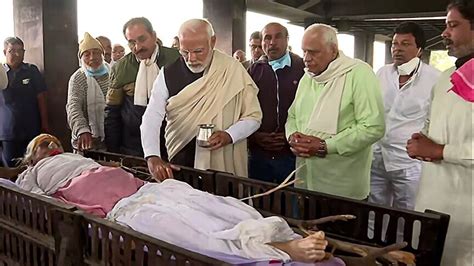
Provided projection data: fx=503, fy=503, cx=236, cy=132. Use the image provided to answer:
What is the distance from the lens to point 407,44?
9.57ft

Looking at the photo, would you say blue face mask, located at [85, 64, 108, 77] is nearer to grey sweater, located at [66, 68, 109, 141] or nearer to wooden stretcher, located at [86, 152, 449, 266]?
grey sweater, located at [66, 68, 109, 141]

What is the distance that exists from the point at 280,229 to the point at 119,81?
1.72 metres

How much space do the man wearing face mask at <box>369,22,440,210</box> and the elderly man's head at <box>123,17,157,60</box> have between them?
136cm

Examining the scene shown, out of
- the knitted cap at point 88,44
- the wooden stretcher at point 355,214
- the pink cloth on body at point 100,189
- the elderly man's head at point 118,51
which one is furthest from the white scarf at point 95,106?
the elderly man's head at point 118,51

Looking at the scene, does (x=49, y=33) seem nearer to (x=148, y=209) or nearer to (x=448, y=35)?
(x=148, y=209)

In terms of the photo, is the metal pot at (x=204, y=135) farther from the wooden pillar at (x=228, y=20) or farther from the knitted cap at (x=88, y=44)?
the wooden pillar at (x=228, y=20)

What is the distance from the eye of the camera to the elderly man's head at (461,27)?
5.66 feet

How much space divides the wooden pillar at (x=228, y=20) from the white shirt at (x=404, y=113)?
282 centimetres

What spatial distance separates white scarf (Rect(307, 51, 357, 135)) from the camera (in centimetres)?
226

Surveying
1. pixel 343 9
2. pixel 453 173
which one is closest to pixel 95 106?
pixel 453 173

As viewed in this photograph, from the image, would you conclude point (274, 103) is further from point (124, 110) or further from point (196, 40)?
point (124, 110)

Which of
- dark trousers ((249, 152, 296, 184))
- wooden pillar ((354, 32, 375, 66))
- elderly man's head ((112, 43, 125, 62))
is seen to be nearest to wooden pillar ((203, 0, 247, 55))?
elderly man's head ((112, 43, 125, 62))

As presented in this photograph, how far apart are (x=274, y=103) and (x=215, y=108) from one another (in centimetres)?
50

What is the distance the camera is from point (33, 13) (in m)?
3.64
